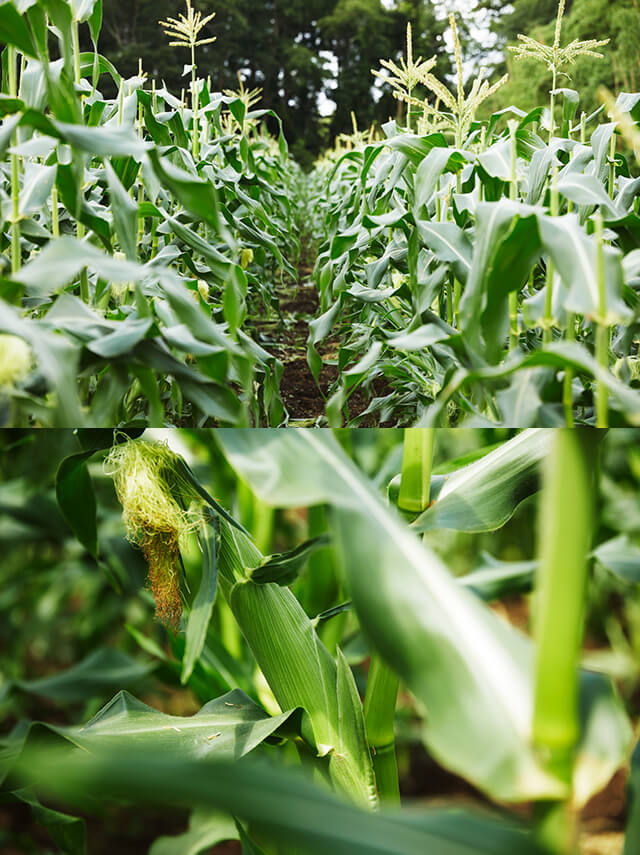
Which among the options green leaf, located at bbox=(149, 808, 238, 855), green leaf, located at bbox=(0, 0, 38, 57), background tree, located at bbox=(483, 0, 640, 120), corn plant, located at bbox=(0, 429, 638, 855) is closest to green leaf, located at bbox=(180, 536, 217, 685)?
corn plant, located at bbox=(0, 429, 638, 855)

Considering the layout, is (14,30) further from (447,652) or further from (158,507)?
(447,652)

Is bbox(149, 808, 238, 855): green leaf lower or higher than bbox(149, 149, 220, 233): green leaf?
lower

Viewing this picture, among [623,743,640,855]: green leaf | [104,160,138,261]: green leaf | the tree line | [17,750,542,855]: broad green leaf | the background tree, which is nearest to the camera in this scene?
[17,750,542,855]: broad green leaf

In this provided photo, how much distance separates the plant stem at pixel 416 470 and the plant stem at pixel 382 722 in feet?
0.50

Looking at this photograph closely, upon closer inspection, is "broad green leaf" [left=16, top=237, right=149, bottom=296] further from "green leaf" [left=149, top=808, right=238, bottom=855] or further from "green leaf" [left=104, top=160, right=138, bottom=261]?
"green leaf" [left=149, top=808, right=238, bottom=855]

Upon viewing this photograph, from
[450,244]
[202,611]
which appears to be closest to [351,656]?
[202,611]

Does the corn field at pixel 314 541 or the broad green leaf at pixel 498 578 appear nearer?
the corn field at pixel 314 541

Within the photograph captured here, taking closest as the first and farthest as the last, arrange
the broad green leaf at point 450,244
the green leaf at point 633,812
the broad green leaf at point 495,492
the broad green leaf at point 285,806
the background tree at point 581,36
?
the broad green leaf at point 285,806
the green leaf at point 633,812
the broad green leaf at point 495,492
the broad green leaf at point 450,244
the background tree at point 581,36

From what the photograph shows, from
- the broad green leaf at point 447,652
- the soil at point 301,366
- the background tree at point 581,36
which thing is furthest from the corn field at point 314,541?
the background tree at point 581,36

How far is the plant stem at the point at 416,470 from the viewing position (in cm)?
56

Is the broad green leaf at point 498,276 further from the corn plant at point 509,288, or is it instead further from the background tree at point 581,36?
the background tree at point 581,36

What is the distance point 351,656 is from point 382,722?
0.26 meters

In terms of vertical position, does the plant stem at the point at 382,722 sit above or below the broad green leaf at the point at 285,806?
below

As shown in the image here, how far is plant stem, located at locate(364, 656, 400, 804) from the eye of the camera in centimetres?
62
